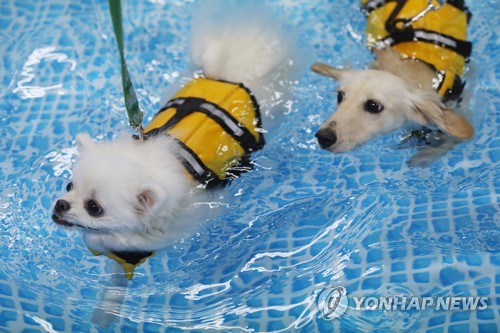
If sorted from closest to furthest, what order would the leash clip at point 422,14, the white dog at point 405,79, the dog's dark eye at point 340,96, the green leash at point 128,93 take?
the green leash at point 128,93
the white dog at point 405,79
the dog's dark eye at point 340,96
the leash clip at point 422,14

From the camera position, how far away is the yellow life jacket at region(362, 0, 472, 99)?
292 centimetres

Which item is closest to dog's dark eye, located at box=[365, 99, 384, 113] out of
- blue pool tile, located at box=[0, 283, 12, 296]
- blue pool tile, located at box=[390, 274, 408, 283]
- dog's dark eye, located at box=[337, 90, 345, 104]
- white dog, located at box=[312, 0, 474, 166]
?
white dog, located at box=[312, 0, 474, 166]

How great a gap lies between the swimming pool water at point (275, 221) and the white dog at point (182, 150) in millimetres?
224

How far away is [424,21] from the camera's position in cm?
305

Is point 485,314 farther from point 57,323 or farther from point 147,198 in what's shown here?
point 57,323

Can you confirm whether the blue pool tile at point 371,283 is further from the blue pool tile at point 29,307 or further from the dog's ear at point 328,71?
the blue pool tile at point 29,307

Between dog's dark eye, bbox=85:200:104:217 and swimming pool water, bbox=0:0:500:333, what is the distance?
0.50 metres

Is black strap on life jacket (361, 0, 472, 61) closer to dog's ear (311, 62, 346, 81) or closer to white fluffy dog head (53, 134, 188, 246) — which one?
dog's ear (311, 62, 346, 81)

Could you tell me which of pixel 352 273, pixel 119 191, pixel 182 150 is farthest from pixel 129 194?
pixel 352 273

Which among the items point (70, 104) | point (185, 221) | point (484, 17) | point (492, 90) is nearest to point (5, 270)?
point (185, 221)

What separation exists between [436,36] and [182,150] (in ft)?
4.66

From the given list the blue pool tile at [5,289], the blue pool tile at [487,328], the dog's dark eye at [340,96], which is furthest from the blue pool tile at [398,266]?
the blue pool tile at [5,289]

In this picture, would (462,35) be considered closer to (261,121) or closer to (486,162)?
(486,162)

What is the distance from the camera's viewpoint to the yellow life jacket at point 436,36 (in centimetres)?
292
